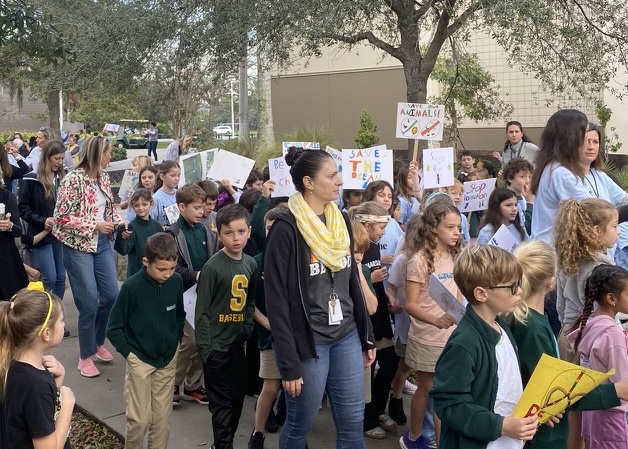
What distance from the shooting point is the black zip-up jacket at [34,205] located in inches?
259

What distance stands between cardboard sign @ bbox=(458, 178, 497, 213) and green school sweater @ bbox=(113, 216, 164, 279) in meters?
3.17

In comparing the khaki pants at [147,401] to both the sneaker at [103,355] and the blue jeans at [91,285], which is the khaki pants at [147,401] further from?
the sneaker at [103,355]

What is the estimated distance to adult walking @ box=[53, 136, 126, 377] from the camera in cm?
604

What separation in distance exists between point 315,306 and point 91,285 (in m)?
3.04

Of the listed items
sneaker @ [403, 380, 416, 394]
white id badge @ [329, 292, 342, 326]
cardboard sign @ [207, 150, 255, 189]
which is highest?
cardboard sign @ [207, 150, 255, 189]

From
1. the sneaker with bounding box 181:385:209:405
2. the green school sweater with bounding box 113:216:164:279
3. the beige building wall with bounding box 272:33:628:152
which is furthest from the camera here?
the beige building wall with bounding box 272:33:628:152

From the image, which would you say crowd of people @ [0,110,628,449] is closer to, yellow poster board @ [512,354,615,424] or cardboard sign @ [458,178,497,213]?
yellow poster board @ [512,354,615,424]

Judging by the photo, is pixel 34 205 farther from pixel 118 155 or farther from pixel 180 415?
pixel 118 155

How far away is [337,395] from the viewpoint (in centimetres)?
383

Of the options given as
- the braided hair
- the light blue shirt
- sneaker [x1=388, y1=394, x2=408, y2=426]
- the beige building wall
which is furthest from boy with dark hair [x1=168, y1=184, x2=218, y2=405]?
the beige building wall

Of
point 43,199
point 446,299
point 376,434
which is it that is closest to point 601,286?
point 446,299

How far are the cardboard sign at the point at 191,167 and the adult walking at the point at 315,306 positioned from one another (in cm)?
422

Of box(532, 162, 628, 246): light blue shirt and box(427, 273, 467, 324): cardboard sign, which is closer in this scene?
box(427, 273, 467, 324): cardboard sign

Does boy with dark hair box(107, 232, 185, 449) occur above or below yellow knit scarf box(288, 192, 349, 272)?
below
